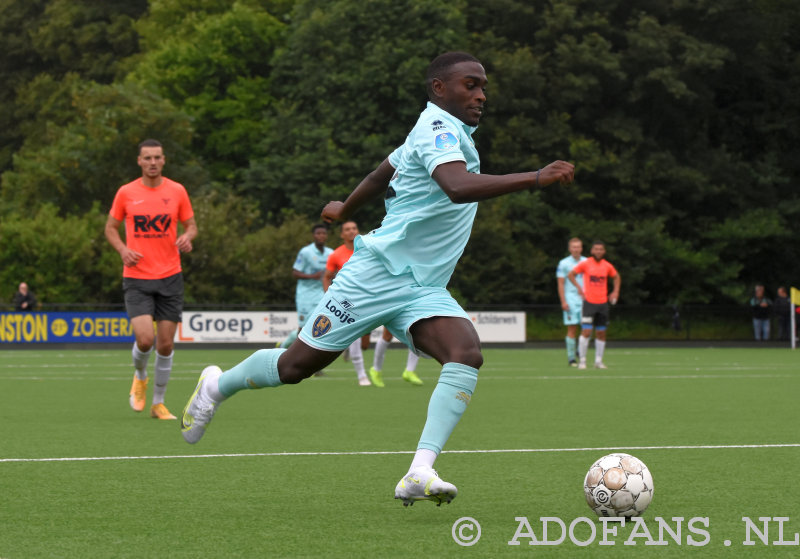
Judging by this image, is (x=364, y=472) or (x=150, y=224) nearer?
A: (x=364, y=472)

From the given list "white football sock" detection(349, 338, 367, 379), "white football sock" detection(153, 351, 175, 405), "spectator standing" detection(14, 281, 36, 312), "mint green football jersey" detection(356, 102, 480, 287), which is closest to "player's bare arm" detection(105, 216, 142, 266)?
"white football sock" detection(153, 351, 175, 405)

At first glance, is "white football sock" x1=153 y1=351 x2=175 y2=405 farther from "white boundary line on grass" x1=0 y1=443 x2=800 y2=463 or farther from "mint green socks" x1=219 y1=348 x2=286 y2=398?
"mint green socks" x1=219 y1=348 x2=286 y2=398

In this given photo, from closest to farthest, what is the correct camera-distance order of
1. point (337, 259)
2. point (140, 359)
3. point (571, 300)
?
point (140, 359)
point (337, 259)
point (571, 300)

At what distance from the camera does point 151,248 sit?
1116 cm

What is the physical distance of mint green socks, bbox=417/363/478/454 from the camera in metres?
6.18

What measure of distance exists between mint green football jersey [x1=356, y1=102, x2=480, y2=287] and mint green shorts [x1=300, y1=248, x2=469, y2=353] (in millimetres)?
Result: 54

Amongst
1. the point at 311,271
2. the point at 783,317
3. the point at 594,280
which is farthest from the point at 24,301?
the point at 783,317

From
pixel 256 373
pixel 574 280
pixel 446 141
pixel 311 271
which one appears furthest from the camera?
pixel 574 280

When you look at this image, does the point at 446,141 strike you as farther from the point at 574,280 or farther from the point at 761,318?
the point at 761,318

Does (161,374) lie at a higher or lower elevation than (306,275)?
lower

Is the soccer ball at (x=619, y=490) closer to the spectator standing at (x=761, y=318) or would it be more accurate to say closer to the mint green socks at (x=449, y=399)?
the mint green socks at (x=449, y=399)

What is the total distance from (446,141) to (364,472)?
2.30 meters

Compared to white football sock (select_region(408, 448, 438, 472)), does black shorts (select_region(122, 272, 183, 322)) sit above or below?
above

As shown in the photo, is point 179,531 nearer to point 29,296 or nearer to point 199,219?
point 29,296
